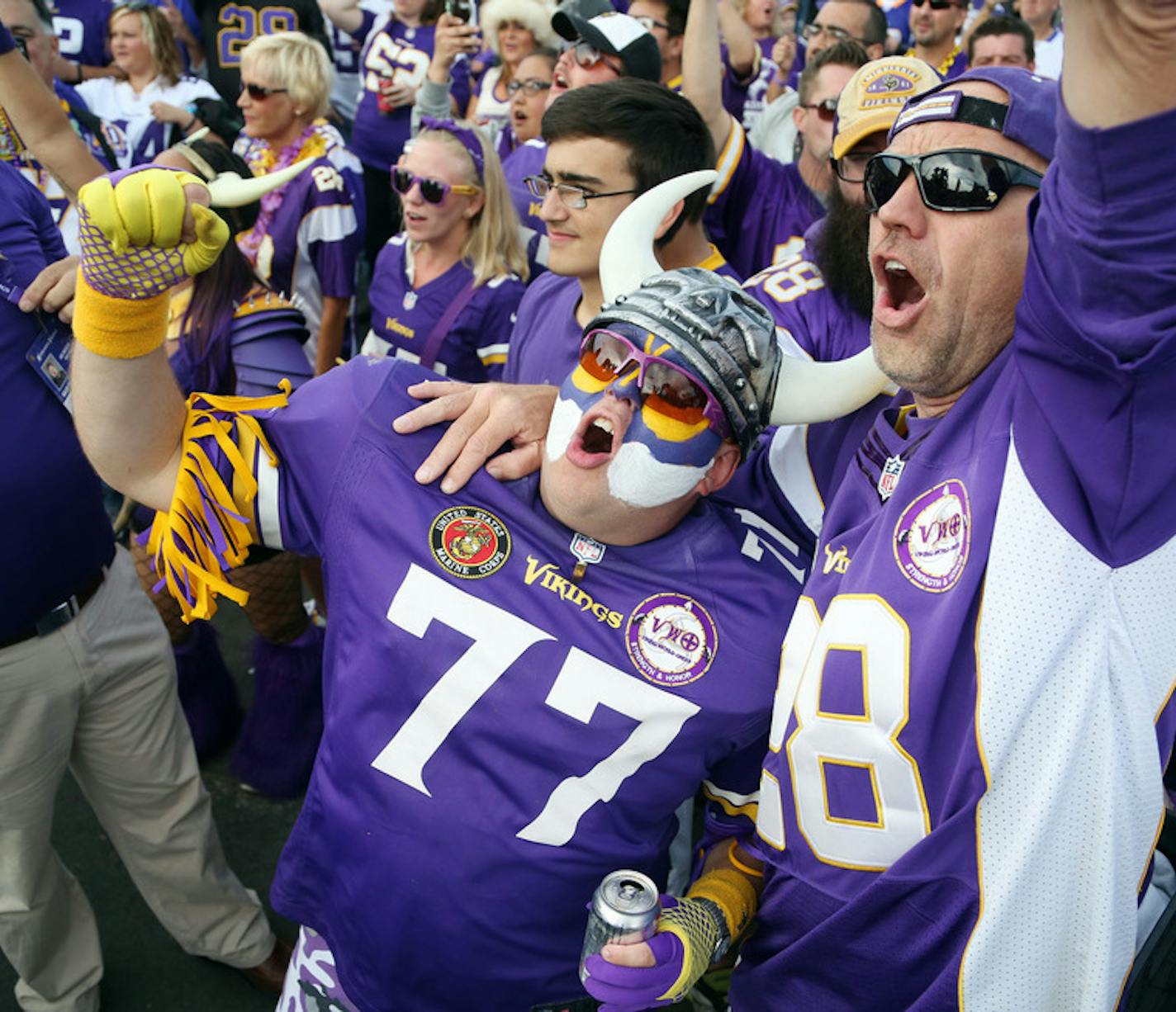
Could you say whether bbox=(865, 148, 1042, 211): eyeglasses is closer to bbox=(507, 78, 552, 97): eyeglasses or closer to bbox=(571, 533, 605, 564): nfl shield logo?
bbox=(571, 533, 605, 564): nfl shield logo

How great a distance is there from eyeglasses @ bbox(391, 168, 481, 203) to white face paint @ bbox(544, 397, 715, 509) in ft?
8.73

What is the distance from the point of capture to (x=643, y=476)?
1802 mm

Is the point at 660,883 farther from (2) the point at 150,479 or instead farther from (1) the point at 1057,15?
(1) the point at 1057,15

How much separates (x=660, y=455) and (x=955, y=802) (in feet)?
2.36

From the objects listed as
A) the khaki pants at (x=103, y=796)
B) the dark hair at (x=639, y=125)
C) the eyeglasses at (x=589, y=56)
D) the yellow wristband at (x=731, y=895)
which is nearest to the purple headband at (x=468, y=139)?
the eyeglasses at (x=589, y=56)

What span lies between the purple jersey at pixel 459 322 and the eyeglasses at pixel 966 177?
8.87 ft

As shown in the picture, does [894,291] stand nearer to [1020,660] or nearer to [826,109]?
[1020,660]

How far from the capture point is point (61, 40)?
698 cm

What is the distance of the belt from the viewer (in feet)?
8.55

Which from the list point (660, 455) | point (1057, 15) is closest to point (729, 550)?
point (660, 455)

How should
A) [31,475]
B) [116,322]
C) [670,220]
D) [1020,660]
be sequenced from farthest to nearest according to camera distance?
[670,220], [31,475], [116,322], [1020,660]

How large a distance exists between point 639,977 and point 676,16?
4.64 metres

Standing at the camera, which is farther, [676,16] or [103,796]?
[676,16]

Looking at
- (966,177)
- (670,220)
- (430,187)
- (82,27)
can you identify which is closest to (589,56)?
(430,187)
